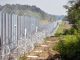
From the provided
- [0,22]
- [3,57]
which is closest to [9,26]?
[0,22]

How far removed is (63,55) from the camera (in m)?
12.6

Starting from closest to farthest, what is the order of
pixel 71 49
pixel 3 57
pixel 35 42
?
pixel 3 57 < pixel 71 49 < pixel 35 42

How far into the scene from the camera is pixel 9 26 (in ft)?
37.3

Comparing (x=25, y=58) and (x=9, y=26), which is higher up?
(x=9, y=26)

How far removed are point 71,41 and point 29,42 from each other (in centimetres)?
197

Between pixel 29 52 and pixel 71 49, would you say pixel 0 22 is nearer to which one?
pixel 71 49

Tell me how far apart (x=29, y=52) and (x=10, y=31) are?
308 cm

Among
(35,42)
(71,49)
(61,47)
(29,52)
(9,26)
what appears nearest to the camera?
(9,26)

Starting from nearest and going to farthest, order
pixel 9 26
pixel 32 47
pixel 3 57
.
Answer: pixel 3 57 < pixel 9 26 < pixel 32 47

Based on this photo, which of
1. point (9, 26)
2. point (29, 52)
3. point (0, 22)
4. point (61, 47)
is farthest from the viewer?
point (29, 52)

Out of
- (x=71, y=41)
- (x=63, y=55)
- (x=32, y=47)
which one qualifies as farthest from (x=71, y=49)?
(x=32, y=47)

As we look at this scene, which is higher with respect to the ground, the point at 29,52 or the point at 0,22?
the point at 0,22

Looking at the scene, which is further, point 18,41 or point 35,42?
point 35,42

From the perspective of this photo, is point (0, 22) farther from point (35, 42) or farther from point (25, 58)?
point (35, 42)
